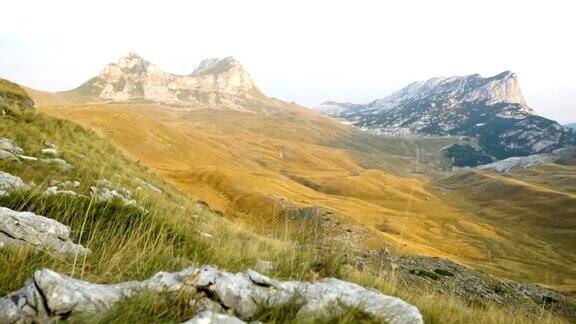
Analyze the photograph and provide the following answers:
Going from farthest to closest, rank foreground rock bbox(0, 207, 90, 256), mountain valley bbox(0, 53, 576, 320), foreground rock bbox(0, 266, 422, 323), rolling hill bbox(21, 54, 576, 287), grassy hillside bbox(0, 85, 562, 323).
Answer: rolling hill bbox(21, 54, 576, 287) → mountain valley bbox(0, 53, 576, 320) → foreground rock bbox(0, 207, 90, 256) → grassy hillside bbox(0, 85, 562, 323) → foreground rock bbox(0, 266, 422, 323)

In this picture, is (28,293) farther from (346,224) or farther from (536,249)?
(536,249)

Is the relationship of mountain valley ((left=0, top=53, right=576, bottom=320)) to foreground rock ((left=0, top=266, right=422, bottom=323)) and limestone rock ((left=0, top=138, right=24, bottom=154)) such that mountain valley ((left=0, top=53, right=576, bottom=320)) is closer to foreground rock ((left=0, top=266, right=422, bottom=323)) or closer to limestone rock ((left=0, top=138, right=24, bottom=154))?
foreground rock ((left=0, top=266, right=422, bottom=323))

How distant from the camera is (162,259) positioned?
16.7 feet

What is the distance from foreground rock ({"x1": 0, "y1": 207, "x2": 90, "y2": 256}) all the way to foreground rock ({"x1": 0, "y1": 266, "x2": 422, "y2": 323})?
102 centimetres

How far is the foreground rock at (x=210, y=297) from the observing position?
3119 mm

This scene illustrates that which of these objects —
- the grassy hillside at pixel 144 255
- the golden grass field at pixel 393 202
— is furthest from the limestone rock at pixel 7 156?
the golden grass field at pixel 393 202

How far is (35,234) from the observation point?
486 cm

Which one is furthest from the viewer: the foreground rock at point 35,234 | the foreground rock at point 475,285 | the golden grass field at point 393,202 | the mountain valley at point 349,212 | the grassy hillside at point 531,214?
the grassy hillside at point 531,214

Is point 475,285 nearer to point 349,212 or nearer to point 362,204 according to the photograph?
point 349,212

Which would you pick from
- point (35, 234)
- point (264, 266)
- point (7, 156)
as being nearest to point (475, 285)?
point (7, 156)

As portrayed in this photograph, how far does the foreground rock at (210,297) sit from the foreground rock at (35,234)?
1.02 m

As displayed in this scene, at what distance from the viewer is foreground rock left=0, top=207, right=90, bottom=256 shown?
4.55 meters

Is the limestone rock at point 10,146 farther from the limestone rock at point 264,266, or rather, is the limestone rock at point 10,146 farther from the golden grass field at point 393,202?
the golden grass field at point 393,202

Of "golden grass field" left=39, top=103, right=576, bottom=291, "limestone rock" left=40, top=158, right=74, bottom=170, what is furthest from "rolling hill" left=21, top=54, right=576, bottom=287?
"limestone rock" left=40, top=158, right=74, bottom=170
